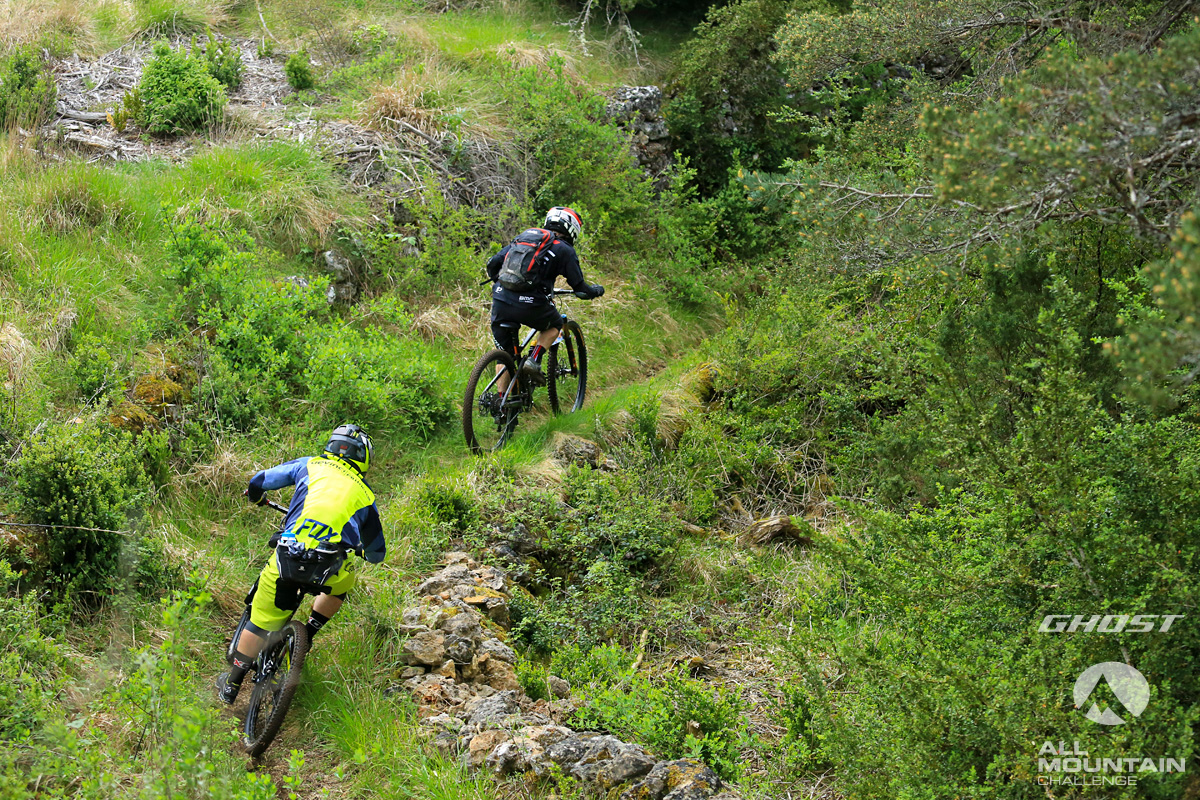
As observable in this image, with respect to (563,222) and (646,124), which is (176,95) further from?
(646,124)

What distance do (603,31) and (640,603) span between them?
10.7 metres

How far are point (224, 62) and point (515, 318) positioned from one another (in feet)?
20.0

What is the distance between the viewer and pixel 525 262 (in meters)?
7.16

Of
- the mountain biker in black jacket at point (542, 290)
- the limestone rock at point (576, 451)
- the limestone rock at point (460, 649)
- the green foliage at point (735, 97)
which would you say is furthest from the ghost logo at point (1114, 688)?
the green foliage at point (735, 97)

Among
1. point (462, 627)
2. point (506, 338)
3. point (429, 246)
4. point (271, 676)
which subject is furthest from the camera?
point (429, 246)

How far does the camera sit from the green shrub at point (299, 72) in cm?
1098

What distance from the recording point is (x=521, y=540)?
6.55 m

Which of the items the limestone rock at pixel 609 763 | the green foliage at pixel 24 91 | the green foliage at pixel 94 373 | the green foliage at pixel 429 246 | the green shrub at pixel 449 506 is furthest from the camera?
the green foliage at pixel 429 246

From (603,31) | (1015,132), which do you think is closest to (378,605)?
(1015,132)

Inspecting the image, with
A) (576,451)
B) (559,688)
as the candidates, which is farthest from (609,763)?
(576,451)

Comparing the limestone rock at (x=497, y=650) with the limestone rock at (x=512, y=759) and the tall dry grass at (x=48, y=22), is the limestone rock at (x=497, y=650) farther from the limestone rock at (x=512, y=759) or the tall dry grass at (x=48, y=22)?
the tall dry grass at (x=48, y=22)

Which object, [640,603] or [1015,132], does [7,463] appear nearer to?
[640,603]

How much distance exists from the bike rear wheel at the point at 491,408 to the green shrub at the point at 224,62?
572cm

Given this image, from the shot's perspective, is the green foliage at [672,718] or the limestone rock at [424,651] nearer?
the green foliage at [672,718]
